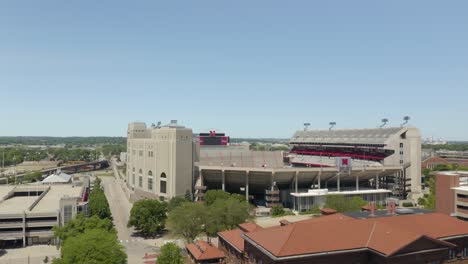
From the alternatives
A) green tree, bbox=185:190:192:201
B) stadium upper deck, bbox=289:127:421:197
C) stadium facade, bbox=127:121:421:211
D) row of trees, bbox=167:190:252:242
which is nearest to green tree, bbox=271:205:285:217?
stadium facade, bbox=127:121:421:211

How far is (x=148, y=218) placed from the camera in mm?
96375

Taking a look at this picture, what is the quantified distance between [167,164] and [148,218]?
37.9 meters

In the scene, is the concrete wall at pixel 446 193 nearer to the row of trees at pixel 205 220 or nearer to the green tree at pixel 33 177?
the row of trees at pixel 205 220

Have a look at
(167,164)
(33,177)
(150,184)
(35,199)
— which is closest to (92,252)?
(35,199)

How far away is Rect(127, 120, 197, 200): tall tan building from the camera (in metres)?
130

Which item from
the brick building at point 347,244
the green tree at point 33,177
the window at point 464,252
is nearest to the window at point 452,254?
the window at point 464,252

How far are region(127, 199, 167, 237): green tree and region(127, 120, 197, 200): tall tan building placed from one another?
30.0 meters

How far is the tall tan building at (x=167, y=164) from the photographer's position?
427 ft

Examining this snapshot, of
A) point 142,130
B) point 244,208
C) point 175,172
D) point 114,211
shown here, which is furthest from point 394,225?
point 142,130

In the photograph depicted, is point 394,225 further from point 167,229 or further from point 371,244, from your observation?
point 167,229

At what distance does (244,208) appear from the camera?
282 feet

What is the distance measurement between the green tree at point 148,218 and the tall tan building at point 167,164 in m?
30.0

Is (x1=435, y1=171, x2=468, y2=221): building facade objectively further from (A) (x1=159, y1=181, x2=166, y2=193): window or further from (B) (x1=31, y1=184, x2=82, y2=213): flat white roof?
(B) (x1=31, y1=184, x2=82, y2=213): flat white roof

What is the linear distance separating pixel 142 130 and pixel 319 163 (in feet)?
277
